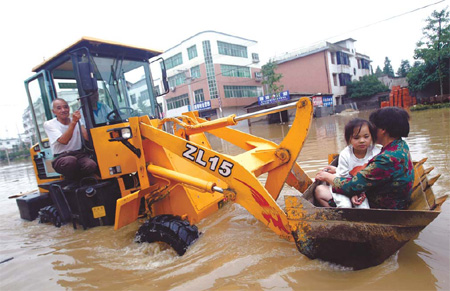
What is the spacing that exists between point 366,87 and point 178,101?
25.9 metres

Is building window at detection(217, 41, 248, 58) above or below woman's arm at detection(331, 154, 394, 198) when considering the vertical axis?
above

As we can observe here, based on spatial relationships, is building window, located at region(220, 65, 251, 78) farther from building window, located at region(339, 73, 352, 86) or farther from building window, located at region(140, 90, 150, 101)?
building window, located at region(140, 90, 150, 101)

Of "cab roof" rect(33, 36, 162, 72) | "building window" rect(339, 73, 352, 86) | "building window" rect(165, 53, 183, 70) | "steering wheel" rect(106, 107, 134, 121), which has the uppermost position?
"building window" rect(165, 53, 183, 70)

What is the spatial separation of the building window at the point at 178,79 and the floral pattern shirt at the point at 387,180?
35736 millimetres

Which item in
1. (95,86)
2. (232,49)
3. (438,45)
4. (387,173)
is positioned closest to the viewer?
(387,173)

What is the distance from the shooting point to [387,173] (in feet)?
6.82

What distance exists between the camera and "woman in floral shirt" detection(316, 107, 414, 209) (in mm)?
2082

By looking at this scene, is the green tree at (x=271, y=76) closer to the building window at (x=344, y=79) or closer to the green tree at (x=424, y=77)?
the building window at (x=344, y=79)

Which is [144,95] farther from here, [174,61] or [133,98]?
[174,61]

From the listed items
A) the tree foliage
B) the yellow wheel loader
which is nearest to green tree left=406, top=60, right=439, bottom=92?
the tree foliage

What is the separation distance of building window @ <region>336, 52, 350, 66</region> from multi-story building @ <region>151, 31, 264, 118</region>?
1091 cm

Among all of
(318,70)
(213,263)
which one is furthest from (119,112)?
(318,70)

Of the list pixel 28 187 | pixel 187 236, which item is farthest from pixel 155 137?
pixel 28 187

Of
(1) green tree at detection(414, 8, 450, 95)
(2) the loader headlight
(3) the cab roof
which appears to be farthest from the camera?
A: (1) green tree at detection(414, 8, 450, 95)
